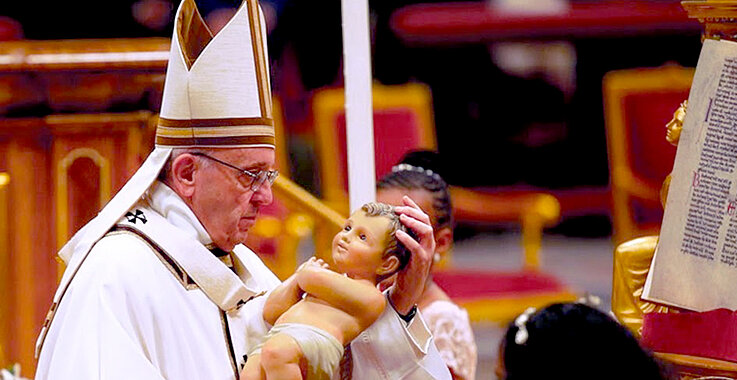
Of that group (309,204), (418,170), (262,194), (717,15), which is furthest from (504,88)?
(262,194)

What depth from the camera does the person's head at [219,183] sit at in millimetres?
3240

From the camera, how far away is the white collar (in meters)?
3.24

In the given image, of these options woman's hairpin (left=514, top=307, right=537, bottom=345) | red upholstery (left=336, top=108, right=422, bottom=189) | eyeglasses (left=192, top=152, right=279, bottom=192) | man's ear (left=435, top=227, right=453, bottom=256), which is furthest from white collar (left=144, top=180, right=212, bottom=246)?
red upholstery (left=336, top=108, right=422, bottom=189)

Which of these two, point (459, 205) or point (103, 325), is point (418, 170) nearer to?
point (103, 325)

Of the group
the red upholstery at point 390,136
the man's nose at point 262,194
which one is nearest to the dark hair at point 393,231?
the man's nose at point 262,194

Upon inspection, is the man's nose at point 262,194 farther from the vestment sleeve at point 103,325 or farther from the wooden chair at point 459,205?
the wooden chair at point 459,205

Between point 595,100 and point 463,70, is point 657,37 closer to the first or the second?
point 595,100

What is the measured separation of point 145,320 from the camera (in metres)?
3.12

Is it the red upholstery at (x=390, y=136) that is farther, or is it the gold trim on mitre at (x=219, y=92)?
the red upholstery at (x=390, y=136)

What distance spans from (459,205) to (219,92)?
4.86 meters

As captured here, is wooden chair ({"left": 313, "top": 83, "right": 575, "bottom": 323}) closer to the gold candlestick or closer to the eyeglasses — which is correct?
the gold candlestick

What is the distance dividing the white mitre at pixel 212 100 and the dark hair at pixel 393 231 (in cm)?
34

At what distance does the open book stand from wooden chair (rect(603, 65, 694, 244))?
175 inches

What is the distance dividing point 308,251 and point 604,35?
8.04ft
